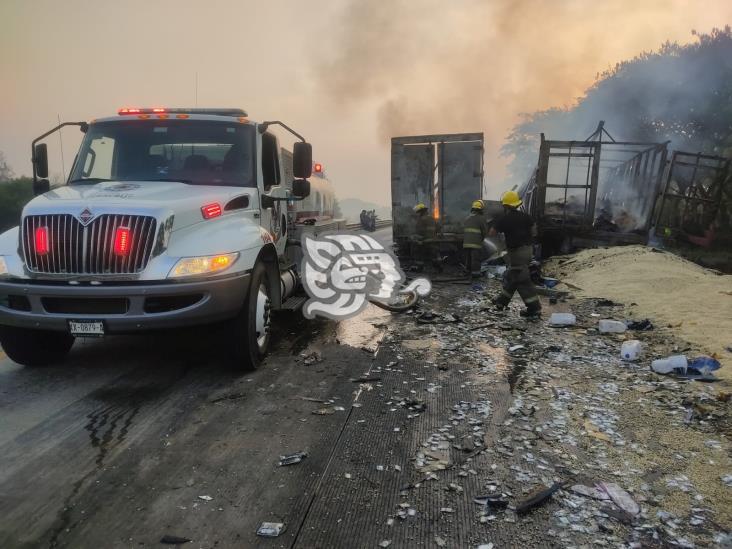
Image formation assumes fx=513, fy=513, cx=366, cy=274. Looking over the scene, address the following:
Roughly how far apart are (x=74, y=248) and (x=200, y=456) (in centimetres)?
198

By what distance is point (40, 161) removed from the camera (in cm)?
551

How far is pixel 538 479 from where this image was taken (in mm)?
3041

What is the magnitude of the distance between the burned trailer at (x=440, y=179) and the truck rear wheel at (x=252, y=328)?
772 cm

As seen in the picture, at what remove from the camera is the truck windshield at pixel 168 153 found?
5148 millimetres

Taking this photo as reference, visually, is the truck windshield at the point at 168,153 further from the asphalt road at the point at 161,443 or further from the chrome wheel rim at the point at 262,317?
the asphalt road at the point at 161,443

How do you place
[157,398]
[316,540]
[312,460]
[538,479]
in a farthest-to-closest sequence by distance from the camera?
[157,398]
[312,460]
[538,479]
[316,540]

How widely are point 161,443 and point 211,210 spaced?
6.71 ft

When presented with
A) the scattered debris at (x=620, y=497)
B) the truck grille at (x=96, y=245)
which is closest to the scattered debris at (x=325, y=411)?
the truck grille at (x=96, y=245)

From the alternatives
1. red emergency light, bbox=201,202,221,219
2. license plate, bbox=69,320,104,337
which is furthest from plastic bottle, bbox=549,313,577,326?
license plate, bbox=69,320,104,337

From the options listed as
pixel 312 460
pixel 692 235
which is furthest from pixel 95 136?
pixel 692 235

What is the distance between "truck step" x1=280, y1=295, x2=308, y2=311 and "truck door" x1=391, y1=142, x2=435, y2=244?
6138mm

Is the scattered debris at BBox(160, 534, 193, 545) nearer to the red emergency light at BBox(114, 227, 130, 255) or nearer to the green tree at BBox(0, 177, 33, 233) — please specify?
the red emergency light at BBox(114, 227, 130, 255)

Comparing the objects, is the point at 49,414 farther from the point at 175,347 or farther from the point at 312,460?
the point at 312,460

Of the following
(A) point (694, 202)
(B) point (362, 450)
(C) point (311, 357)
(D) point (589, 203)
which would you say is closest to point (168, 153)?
(C) point (311, 357)
